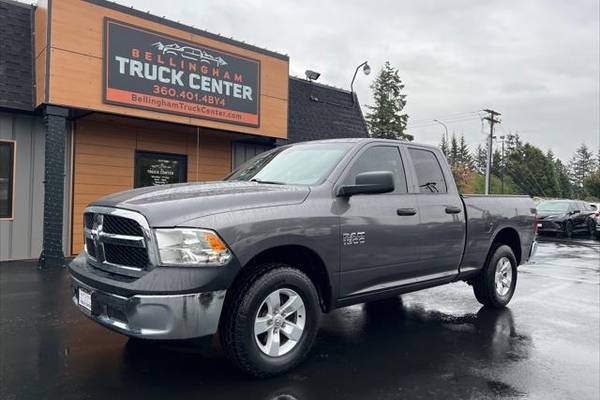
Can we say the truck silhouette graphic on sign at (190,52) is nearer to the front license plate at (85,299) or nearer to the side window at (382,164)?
the side window at (382,164)

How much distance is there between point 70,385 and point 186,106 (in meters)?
7.16

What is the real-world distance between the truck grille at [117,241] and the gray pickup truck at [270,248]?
1 centimetres

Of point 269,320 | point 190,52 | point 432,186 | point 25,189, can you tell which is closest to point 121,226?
point 269,320

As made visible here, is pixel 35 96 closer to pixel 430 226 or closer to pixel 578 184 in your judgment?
pixel 430 226

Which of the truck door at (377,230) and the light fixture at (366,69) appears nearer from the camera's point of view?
the truck door at (377,230)

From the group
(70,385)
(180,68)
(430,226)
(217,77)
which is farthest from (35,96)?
(430,226)

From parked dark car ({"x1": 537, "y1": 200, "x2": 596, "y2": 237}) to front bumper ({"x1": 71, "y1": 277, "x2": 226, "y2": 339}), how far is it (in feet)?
65.8

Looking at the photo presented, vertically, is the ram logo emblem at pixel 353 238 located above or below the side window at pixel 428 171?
below

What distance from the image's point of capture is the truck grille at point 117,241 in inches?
138

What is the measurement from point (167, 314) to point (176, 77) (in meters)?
7.39

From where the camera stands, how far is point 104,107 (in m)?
8.94

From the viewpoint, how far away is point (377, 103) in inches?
2036

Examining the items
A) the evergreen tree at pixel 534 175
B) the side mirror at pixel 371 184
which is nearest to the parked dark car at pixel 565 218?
the side mirror at pixel 371 184

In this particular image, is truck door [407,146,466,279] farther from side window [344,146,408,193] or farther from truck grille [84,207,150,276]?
truck grille [84,207,150,276]
